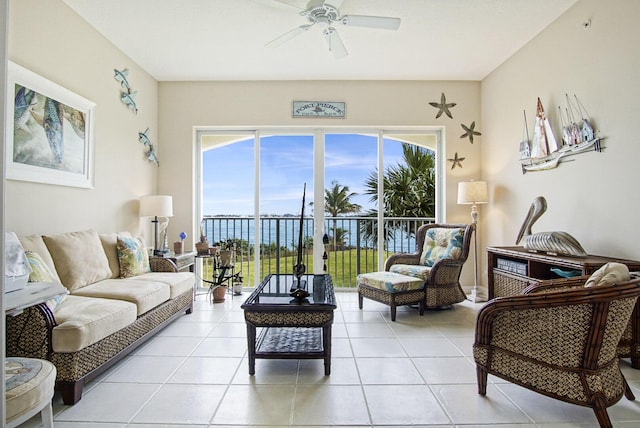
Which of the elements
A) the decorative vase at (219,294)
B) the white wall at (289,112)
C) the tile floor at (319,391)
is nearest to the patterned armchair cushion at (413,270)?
the tile floor at (319,391)

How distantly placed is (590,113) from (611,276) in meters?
1.80

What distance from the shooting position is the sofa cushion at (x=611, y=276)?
5.41 ft

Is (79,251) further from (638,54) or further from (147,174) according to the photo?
(638,54)

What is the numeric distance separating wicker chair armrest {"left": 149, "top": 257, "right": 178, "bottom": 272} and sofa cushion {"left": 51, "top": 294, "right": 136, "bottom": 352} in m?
1.05

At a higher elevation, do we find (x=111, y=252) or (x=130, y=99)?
(x=130, y=99)

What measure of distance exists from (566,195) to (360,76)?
2.78 meters

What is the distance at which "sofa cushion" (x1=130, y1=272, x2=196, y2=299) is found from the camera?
10.3 feet

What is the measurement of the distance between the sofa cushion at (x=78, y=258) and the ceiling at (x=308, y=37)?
207 cm

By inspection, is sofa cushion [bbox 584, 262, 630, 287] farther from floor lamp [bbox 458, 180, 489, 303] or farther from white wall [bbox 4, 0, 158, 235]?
white wall [bbox 4, 0, 158, 235]

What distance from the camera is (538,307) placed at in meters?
1.71

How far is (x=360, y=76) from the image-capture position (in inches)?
175

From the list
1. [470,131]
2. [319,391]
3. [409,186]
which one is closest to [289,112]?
[409,186]

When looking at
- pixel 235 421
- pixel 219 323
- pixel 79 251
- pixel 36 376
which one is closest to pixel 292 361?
pixel 235 421

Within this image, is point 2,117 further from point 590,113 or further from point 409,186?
point 409,186
